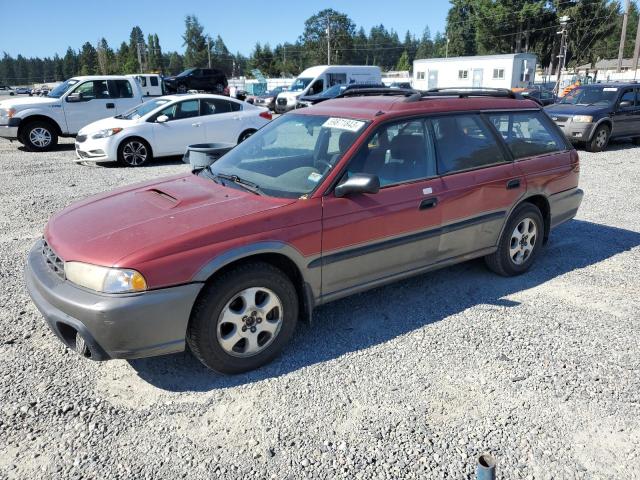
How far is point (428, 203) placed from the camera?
3875mm

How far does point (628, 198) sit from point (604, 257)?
10.7ft

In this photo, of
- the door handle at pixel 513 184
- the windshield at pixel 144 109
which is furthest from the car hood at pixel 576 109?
the door handle at pixel 513 184

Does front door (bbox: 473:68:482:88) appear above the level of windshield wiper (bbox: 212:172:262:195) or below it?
above

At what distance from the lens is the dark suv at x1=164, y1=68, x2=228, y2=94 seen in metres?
33.6

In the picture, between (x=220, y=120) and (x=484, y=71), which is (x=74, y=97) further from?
(x=484, y=71)

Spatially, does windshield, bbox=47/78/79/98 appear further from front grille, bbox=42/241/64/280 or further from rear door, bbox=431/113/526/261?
rear door, bbox=431/113/526/261

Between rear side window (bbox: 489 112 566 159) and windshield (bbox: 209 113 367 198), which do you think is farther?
rear side window (bbox: 489 112 566 159)

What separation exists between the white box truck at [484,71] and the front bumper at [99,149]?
94.2 ft

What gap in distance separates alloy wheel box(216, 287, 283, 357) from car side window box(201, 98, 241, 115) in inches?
355

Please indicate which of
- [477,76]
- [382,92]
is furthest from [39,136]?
[477,76]

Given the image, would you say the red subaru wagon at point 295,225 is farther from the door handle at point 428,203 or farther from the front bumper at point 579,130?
the front bumper at point 579,130

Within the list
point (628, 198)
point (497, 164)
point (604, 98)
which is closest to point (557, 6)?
point (604, 98)

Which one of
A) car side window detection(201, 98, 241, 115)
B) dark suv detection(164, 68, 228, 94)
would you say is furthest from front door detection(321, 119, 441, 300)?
dark suv detection(164, 68, 228, 94)

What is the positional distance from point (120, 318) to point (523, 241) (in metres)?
3.66
